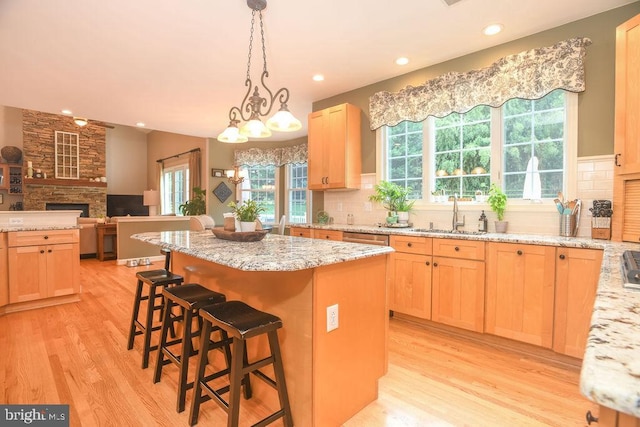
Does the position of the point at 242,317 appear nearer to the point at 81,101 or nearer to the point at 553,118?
the point at 553,118

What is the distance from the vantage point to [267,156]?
7.56m

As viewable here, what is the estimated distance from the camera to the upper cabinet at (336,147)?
4059 millimetres

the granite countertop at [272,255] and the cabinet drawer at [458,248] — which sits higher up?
the granite countertop at [272,255]

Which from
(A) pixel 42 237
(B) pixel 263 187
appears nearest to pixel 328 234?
(A) pixel 42 237

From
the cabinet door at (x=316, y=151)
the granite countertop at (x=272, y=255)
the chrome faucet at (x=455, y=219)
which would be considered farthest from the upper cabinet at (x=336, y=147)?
the granite countertop at (x=272, y=255)

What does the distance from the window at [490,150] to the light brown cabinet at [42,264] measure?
13.0 ft

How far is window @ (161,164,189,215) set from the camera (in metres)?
8.64

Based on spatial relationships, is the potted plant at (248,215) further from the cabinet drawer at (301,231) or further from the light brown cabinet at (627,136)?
the light brown cabinet at (627,136)

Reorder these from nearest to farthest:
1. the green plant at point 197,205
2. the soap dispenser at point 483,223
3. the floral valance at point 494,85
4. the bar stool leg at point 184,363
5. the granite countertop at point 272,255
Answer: the granite countertop at point 272,255, the bar stool leg at point 184,363, the floral valance at point 494,85, the soap dispenser at point 483,223, the green plant at point 197,205

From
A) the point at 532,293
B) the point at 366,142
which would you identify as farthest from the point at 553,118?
the point at 366,142

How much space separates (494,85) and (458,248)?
5.31 feet

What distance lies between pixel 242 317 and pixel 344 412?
31.8 inches

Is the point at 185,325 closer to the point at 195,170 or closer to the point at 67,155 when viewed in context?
the point at 195,170

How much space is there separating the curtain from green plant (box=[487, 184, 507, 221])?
6.48 m
